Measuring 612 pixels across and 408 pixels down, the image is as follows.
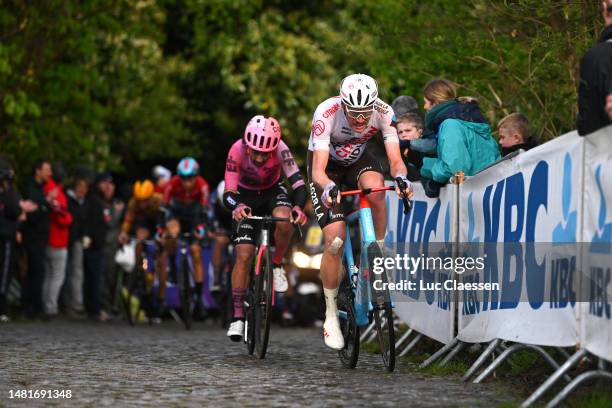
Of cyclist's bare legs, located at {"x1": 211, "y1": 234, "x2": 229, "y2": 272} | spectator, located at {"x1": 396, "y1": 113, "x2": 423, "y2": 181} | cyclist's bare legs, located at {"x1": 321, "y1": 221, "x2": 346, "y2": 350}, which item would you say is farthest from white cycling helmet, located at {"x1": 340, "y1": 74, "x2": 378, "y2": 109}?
cyclist's bare legs, located at {"x1": 211, "y1": 234, "x2": 229, "y2": 272}

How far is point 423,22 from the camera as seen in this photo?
14.9 m

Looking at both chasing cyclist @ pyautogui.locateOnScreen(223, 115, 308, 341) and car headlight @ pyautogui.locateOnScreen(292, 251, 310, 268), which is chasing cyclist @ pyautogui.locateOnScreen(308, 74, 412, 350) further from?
car headlight @ pyautogui.locateOnScreen(292, 251, 310, 268)

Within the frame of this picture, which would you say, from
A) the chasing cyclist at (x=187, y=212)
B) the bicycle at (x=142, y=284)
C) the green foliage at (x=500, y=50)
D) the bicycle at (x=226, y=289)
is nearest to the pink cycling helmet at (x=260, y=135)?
the green foliage at (x=500, y=50)

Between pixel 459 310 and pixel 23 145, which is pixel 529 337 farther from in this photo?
pixel 23 145

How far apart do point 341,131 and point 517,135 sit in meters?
1.48

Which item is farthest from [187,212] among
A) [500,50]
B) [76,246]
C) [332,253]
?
[332,253]

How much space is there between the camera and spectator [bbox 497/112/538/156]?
10.5 meters

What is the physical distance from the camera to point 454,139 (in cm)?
1052

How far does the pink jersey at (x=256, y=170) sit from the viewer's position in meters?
11.6

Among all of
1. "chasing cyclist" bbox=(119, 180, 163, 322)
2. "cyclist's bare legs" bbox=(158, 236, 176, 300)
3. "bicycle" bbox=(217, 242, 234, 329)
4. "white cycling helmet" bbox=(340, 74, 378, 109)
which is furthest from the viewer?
"chasing cyclist" bbox=(119, 180, 163, 322)

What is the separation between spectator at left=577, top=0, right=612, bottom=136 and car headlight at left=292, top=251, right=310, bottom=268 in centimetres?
1396

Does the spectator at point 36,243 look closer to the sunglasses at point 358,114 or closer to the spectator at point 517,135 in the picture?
the spectator at point 517,135

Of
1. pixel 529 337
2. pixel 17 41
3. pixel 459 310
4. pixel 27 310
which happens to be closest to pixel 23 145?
pixel 17 41

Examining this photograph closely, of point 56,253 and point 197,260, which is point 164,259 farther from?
point 56,253
